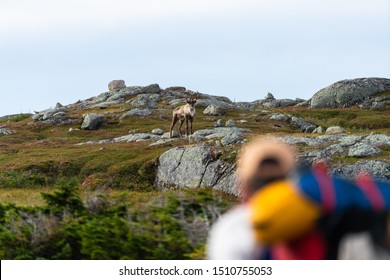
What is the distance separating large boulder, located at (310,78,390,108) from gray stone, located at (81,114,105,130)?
4116 cm

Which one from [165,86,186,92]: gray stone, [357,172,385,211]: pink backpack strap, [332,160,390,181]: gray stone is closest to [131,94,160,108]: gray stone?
[165,86,186,92]: gray stone

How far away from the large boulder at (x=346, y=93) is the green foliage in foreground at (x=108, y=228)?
302 ft

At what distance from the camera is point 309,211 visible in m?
3.68

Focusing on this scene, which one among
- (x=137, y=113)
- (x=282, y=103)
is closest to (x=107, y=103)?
(x=137, y=113)

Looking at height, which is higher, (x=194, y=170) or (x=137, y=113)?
(x=137, y=113)

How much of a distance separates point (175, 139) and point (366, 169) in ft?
73.9

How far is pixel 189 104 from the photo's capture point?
5338cm

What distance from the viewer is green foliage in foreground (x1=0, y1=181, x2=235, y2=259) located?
358 inches

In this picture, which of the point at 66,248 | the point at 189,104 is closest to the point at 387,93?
the point at 189,104

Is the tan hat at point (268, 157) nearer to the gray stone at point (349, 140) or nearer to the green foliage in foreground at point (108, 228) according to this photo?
the green foliage in foreground at point (108, 228)

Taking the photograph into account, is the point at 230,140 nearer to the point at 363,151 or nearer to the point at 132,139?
the point at 363,151

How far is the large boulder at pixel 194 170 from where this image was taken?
33.0 meters

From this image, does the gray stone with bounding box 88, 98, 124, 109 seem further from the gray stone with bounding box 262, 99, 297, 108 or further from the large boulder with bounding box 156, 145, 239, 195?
the large boulder with bounding box 156, 145, 239, 195

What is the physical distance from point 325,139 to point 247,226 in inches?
1250
